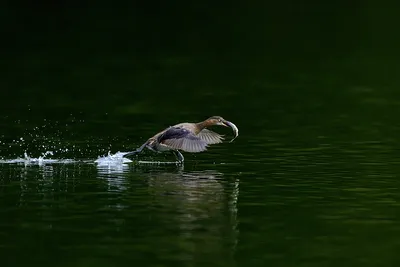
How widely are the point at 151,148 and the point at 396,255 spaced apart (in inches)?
341

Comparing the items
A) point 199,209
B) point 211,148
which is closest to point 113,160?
point 211,148

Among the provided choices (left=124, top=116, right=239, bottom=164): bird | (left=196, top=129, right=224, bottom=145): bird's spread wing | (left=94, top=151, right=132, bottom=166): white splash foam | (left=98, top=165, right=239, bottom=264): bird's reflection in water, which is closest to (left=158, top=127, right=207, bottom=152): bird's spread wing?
(left=124, top=116, right=239, bottom=164): bird

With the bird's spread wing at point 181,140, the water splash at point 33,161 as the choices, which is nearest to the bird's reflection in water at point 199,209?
the bird's spread wing at point 181,140

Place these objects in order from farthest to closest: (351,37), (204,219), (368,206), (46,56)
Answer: (351,37) < (46,56) < (368,206) < (204,219)

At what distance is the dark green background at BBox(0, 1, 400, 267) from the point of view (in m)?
16.3

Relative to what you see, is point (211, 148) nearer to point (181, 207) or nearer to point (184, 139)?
point (184, 139)

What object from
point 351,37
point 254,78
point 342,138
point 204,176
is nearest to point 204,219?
point 204,176

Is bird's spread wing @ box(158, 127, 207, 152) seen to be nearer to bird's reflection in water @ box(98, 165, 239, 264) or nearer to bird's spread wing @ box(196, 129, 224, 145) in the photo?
bird's reflection in water @ box(98, 165, 239, 264)

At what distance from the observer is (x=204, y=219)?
696 inches

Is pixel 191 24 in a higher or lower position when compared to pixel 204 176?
higher

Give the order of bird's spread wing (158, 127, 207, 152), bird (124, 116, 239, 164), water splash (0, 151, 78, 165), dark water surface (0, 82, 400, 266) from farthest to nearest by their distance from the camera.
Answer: water splash (0, 151, 78, 165)
bird (124, 116, 239, 164)
bird's spread wing (158, 127, 207, 152)
dark water surface (0, 82, 400, 266)

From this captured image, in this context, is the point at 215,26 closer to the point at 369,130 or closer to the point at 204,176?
the point at 369,130

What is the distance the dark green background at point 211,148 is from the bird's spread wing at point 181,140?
455 mm

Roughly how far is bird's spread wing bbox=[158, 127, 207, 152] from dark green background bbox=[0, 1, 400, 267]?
455 millimetres
